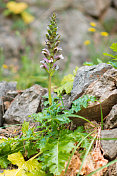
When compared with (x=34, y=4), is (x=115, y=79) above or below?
below

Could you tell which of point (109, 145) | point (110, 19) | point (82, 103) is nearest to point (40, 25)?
point (110, 19)

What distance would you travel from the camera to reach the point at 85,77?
1.88 m

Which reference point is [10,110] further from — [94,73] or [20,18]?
[20,18]

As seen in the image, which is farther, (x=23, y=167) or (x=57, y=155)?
(x=23, y=167)

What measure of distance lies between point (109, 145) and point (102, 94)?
0.45 m

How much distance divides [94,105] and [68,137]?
1.31ft

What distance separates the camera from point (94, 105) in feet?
5.36

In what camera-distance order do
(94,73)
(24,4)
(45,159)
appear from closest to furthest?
(45,159)
(94,73)
(24,4)

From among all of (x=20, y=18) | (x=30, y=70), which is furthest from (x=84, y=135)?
(x=20, y=18)

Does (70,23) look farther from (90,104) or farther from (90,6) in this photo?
(90,104)

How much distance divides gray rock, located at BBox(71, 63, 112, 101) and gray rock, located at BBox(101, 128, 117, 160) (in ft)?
1.48

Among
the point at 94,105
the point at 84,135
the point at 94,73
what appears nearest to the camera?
the point at 84,135

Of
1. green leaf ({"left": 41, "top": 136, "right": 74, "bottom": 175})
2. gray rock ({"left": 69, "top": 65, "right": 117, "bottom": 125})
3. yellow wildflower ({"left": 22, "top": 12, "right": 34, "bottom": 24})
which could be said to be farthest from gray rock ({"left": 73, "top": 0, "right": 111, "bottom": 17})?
green leaf ({"left": 41, "top": 136, "right": 74, "bottom": 175})

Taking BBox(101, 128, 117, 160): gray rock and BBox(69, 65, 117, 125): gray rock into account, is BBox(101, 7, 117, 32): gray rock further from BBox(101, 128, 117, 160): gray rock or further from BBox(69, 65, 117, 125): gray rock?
BBox(101, 128, 117, 160): gray rock
